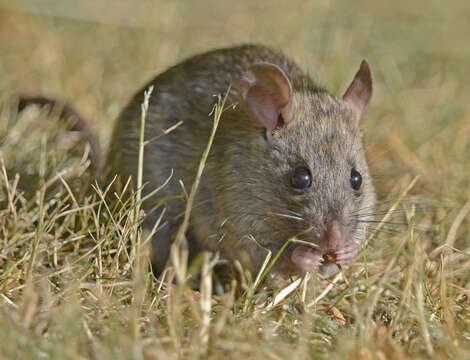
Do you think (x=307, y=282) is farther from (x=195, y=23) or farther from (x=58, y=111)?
(x=195, y=23)

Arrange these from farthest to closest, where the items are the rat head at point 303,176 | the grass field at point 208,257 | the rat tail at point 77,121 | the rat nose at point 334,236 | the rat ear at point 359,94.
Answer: the rat tail at point 77,121, the rat ear at point 359,94, the rat head at point 303,176, the rat nose at point 334,236, the grass field at point 208,257

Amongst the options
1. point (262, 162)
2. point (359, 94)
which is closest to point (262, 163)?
point (262, 162)

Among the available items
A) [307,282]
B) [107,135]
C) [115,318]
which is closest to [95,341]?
[115,318]

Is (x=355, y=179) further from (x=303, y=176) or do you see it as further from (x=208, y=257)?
(x=208, y=257)

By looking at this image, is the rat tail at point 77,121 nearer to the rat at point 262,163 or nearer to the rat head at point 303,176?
the rat at point 262,163

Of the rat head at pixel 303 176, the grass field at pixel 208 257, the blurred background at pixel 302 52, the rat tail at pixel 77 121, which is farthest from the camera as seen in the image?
the blurred background at pixel 302 52

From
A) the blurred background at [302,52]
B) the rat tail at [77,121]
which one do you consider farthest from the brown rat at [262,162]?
the blurred background at [302,52]
